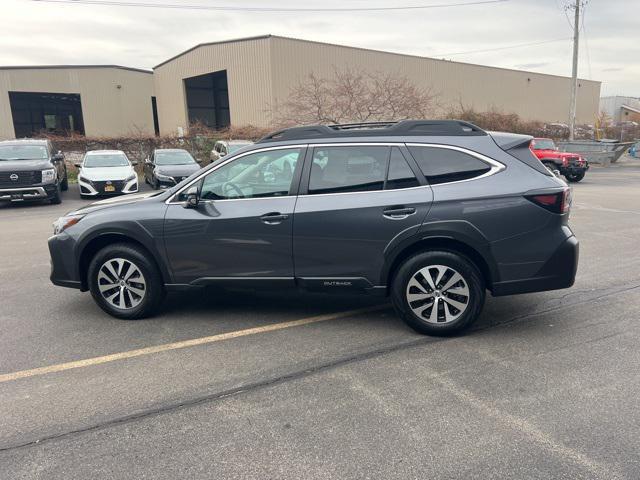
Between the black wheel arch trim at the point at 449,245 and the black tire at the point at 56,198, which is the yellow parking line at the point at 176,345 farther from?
the black tire at the point at 56,198

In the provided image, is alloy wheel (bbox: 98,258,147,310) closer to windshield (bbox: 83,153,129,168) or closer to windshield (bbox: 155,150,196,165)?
windshield (bbox: 83,153,129,168)

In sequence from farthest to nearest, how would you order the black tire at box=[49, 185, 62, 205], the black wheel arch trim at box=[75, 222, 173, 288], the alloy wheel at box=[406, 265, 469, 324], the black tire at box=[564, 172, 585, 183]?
the black tire at box=[564, 172, 585, 183], the black tire at box=[49, 185, 62, 205], the black wheel arch trim at box=[75, 222, 173, 288], the alloy wheel at box=[406, 265, 469, 324]

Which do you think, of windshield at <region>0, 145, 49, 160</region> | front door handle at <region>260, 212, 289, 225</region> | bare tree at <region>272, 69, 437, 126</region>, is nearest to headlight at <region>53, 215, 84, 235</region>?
front door handle at <region>260, 212, 289, 225</region>

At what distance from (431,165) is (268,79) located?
2717 cm

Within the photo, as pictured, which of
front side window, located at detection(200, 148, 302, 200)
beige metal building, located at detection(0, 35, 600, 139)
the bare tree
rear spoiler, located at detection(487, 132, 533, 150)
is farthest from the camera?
beige metal building, located at detection(0, 35, 600, 139)

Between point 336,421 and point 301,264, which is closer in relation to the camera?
point 336,421

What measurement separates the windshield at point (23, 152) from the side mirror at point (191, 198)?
12.3 meters

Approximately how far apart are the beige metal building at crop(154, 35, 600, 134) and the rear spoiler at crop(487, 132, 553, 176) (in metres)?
26.8

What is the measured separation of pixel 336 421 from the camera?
3186 millimetres

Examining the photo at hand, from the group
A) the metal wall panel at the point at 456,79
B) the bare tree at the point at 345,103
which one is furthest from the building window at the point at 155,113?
the bare tree at the point at 345,103

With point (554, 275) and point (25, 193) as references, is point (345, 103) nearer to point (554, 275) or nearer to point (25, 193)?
point (25, 193)

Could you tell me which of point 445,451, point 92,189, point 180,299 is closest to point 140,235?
point 180,299

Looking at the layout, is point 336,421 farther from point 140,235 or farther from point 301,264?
point 140,235

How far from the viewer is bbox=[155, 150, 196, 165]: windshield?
1810 cm
